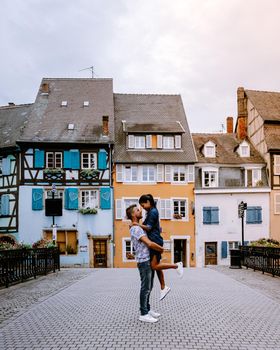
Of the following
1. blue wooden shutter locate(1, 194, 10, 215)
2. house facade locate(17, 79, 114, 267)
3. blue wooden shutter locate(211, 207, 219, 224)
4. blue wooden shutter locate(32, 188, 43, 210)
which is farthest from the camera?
blue wooden shutter locate(211, 207, 219, 224)

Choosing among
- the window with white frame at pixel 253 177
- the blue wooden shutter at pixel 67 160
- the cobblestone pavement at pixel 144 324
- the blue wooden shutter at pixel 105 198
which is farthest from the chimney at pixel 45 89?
the cobblestone pavement at pixel 144 324

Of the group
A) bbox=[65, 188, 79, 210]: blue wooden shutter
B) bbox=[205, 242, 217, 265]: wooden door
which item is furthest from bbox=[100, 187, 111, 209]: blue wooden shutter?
bbox=[205, 242, 217, 265]: wooden door

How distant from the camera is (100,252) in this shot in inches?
1465

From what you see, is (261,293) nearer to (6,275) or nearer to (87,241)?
(6,275)

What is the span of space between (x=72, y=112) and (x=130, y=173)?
285 inches

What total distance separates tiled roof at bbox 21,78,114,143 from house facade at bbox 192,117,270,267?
815 cm

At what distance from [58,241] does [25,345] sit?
30351 millimetres

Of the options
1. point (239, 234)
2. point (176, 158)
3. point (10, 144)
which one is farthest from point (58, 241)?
point (239, 234)

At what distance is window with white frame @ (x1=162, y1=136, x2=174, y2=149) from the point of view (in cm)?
3900

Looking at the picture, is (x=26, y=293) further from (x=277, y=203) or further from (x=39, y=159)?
(x=277, y=203)

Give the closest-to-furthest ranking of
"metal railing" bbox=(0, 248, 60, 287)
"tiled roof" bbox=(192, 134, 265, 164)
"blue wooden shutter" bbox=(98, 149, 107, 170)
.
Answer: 1. "metal railing" bbox=(0, 248, 60, 287)
2. "blue wooden shutter" bbox=(98, 149, 107, 170)
3. "tiled roof" bbox=(192, 134, 265, 164)

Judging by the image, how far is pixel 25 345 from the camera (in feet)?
22.6

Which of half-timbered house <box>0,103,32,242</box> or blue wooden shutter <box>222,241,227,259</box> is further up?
half-timbered house <box>0,103,32,242</box>

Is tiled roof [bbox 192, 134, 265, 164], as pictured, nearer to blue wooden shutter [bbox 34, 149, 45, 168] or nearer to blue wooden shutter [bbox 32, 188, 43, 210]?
blue wooden shutter [bbox 34, 149, 45, 168]
